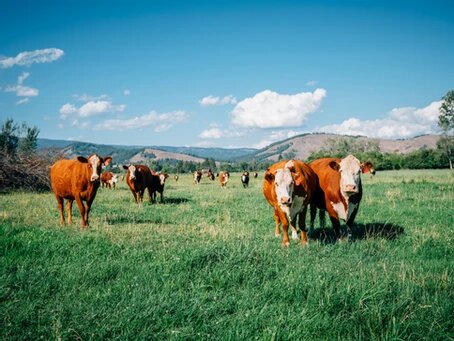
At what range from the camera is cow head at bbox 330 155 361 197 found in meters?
8.23

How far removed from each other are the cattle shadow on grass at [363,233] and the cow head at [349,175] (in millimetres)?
1141

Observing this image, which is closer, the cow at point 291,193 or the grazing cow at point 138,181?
the cow at point 291,193


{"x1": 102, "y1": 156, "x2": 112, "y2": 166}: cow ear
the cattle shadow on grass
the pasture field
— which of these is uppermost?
{"x1": 102, "y1": 156, "x2": 112, "y2": 166}: cow ear

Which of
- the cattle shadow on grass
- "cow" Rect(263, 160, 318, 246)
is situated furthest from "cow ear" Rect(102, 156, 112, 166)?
the cattle shadow on grass

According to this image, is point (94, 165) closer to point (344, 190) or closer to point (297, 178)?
point (297, 178)

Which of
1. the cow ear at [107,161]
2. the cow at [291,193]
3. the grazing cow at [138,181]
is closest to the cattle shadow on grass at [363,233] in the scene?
the cow at [291,193]

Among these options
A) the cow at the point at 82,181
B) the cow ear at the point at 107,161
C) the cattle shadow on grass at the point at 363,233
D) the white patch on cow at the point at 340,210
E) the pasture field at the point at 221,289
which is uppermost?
the cow ear at the point at 107,161

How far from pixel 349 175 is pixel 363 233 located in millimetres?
2027

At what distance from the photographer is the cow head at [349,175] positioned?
823 cm

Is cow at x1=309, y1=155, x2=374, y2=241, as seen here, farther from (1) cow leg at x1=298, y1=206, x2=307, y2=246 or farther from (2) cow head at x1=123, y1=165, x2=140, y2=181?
(2) cow head at x1=123, y1=165, x2=140, y2=181

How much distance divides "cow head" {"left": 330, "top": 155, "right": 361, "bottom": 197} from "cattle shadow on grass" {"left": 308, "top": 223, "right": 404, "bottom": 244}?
1.14 m

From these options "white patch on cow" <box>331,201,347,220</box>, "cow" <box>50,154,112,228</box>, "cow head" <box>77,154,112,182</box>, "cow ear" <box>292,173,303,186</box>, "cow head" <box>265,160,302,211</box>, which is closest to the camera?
"cow head" <box>265,160,302,211</box>

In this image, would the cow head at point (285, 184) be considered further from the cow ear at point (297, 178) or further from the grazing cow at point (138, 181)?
the grazing cow at point (138, 181)

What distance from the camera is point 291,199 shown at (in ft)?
25.6
